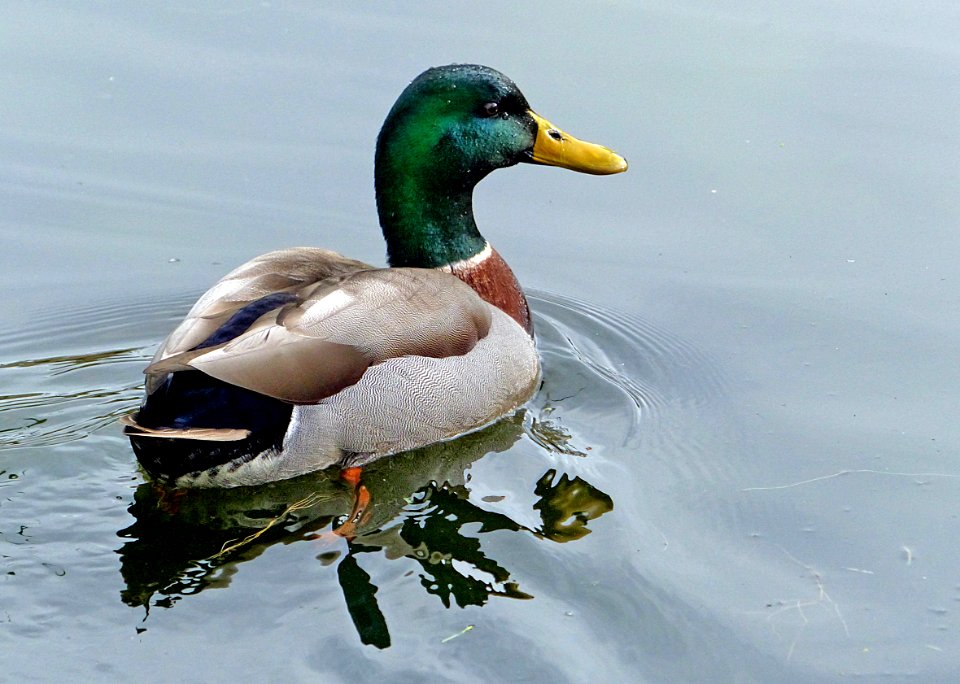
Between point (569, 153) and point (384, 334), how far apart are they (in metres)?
1.59

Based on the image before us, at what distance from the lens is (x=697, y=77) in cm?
860

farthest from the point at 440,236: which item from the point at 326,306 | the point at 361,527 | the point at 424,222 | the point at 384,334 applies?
the point at 361,527

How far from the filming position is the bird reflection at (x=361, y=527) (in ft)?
14.8

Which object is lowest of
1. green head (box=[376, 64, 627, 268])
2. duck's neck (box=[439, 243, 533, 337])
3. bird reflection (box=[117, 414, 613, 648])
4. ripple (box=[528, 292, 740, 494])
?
bird reflection (box=[117, 414, 613, 648])

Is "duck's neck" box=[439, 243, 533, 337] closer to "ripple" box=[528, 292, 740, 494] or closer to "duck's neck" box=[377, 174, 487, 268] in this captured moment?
"duck's neck" box=[377, 174, 487, 268]

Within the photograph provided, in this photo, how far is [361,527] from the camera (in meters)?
4.98

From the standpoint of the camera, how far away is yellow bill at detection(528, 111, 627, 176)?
6.31 metres

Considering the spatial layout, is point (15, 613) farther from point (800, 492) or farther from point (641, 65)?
point (641, 65)

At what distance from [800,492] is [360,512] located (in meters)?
1.82

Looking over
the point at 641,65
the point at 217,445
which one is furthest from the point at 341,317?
the point at 641,65

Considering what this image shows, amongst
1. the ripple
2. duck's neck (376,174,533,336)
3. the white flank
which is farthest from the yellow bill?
the white flank

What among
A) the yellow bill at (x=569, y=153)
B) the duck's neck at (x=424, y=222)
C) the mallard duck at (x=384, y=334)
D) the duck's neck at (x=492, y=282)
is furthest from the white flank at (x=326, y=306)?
the yellow bill at (x=569, y=153)

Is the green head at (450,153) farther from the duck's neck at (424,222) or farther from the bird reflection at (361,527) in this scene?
the bird reflection at (361,527)

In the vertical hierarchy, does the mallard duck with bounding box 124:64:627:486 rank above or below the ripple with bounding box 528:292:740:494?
above
